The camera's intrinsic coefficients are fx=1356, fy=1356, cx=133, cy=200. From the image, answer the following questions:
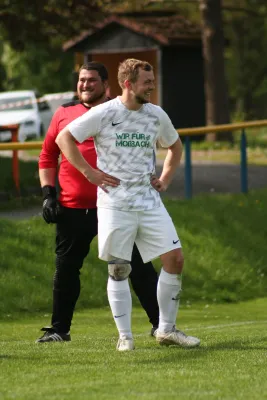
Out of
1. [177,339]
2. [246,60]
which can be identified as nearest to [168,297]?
[177,339]

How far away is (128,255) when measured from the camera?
9047 mm

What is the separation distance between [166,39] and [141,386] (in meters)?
29.4

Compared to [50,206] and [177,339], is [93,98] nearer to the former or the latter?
[50,206]

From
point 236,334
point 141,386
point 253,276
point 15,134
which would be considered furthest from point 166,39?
point 141,386

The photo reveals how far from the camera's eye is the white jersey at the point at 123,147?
29.3 ft

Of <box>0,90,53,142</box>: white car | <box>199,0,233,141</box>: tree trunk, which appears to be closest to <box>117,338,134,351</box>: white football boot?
<box>0,90,53,142</box>: white car

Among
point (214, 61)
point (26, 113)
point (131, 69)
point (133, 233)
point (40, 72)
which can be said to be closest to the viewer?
point (131, 69)

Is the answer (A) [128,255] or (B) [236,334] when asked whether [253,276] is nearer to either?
(B) [236,334]

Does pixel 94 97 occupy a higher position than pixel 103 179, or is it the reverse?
pixel 94 97

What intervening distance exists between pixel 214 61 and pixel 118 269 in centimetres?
2556

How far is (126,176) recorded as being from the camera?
894 centimetres

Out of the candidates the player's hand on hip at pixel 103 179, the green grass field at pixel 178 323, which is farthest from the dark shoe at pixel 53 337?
the player's hand on hip at pixel 103 179

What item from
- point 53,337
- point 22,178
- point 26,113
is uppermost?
point 22,178

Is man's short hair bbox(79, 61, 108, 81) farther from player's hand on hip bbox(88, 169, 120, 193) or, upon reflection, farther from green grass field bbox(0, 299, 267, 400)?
green grass field bbox(0, 299, 267, 400)
